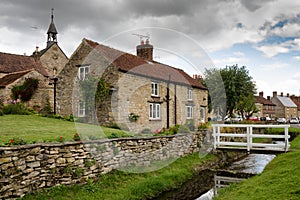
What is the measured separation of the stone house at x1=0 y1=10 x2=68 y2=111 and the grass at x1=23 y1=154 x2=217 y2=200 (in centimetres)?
1401

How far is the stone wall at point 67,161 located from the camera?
22.0 ft

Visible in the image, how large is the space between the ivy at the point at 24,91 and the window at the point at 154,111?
9.60 metres

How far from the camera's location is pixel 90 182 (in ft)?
28.5

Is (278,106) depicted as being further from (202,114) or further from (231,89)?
(202,114)

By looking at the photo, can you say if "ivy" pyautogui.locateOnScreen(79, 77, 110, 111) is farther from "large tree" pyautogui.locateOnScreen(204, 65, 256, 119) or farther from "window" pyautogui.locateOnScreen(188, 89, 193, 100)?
"large tree" pyautogui.locateOnScreen(204, 65, 256, 119)

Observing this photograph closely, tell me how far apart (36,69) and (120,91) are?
64.5 feet

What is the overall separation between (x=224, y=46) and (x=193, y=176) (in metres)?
8.12

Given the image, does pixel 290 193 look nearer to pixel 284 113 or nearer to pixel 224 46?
pixel 224 46

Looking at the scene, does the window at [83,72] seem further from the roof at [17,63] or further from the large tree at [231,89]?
the large tree at [231,89]

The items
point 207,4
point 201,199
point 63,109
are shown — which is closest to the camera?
point 201,199

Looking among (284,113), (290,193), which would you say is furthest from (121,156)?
(284,113)

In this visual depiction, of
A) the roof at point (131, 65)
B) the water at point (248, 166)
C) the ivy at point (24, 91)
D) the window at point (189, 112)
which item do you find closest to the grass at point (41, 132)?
the water at point (248, 166)

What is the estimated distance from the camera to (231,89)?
3650cm

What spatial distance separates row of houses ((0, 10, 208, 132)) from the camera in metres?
17.8
